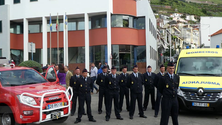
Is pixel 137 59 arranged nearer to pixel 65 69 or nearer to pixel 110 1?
pixel 110 1

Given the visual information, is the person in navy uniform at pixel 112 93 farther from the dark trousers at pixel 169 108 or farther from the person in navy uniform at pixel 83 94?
the dark trousers at pixel 169 108


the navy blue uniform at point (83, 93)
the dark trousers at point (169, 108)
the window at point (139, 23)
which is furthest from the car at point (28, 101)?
the window at point (139, 23)

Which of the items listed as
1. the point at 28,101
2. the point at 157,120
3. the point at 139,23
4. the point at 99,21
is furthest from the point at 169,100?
the point at 139,23

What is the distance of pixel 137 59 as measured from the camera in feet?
88.6

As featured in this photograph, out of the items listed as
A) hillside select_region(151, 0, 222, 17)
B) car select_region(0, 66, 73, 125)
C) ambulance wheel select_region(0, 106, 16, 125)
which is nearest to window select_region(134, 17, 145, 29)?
car select_region(0, 66, 73, 125)

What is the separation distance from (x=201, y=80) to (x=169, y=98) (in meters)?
2.50

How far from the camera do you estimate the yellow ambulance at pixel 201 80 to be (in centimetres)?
764

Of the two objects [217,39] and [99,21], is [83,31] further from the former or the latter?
[217,39]

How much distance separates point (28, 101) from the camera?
601 cm

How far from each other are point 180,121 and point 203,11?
162 metres

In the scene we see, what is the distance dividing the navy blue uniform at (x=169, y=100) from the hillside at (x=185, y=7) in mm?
143036

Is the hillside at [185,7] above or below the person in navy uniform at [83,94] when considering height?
above

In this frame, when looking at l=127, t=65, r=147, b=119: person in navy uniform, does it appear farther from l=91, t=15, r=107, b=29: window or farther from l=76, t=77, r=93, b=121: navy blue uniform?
l=91, t=15, r=107, b=29: window

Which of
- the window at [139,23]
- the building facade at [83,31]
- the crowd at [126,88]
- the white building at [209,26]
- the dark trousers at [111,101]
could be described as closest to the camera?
the crowd at [126,88]
